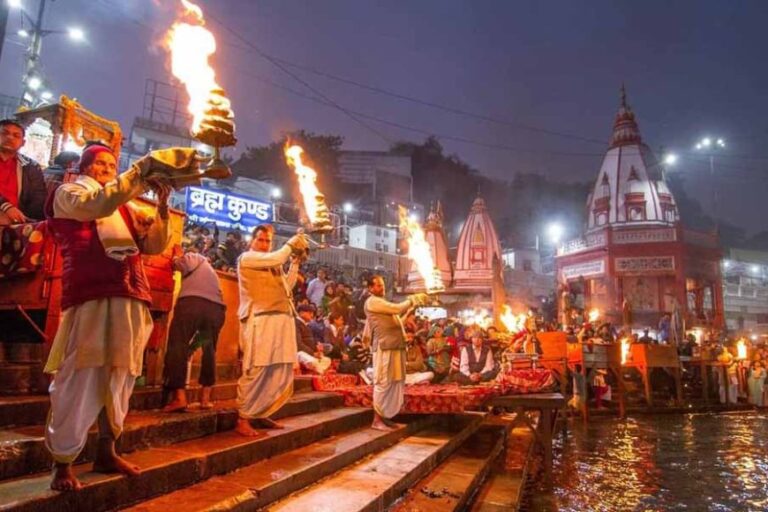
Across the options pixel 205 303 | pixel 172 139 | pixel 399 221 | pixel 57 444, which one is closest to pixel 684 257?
pixel 399 221

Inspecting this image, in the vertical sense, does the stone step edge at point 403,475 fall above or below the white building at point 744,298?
below

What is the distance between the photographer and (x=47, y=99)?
31.3 meters

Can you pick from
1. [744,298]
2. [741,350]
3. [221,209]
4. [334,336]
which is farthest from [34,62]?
[744,298]

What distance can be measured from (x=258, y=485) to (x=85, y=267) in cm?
200

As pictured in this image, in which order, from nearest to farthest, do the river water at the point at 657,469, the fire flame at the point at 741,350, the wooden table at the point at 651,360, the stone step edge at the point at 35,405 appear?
1. the stone step edge at the point at 35,405
2. the river water at the point at 657,469
3. the wooden table at the point at 651,360
4. the fire flame at the point at 741,350

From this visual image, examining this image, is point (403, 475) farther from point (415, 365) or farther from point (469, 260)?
point (469, 260)

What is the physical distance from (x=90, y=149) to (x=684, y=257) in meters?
31.9

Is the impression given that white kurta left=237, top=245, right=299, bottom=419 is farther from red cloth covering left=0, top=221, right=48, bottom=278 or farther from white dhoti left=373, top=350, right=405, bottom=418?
white dhoti left=373, top=350, right=405, bottom=418

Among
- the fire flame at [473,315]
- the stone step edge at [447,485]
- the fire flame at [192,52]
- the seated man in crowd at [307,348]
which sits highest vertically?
the fire flame at [192,52]

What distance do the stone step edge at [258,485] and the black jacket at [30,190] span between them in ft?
11.4

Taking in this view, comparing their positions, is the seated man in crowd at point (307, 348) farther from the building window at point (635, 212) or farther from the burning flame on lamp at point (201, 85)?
the building window at point (635, 212)

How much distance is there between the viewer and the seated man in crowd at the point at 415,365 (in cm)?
1059

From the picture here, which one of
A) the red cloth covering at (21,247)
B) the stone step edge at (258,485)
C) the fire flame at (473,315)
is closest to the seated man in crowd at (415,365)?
the stone step edge at (258,485)

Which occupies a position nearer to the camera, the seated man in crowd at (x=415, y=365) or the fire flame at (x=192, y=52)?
the fire flame at (x=192, y=52)
